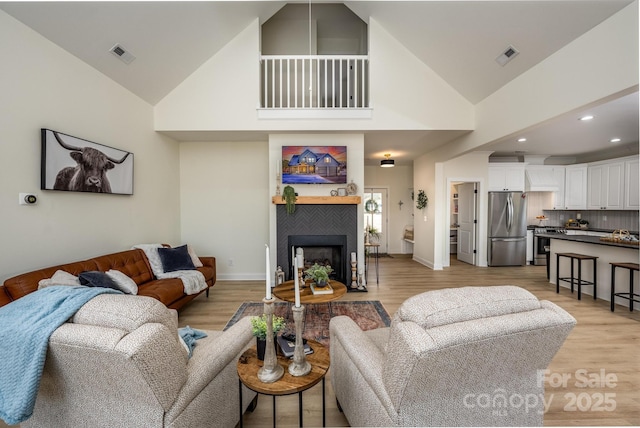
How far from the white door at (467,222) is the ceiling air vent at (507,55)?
11.3 feet

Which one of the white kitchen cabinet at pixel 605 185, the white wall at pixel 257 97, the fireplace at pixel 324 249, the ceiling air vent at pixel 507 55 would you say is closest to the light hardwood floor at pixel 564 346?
the fireplace at pixel 324 249

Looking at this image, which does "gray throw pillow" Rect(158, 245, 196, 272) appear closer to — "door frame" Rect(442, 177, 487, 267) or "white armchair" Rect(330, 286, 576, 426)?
"white armchair" Rect(330, 286, 576, 426)

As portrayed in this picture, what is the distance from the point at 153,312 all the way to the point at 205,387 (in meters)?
0.48

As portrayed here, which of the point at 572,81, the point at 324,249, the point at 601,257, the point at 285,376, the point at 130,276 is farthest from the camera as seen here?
the point at 324,249

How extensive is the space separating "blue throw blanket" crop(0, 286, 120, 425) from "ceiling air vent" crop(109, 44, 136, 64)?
10.5ft

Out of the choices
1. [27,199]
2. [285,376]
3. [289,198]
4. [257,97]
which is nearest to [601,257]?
[289,198]

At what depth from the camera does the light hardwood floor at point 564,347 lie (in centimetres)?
184

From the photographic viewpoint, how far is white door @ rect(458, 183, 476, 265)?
6492mm

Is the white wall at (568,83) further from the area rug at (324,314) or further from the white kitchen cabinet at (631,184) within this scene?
the white kitchen cabinet at (631,184)

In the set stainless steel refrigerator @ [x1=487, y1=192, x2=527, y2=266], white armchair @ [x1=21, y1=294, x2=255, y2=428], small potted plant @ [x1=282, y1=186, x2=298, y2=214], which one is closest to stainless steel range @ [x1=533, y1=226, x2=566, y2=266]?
stainless steel refrigerator @ [x1=487, y1=192, x2=527, y2=266]

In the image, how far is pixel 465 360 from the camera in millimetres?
1079

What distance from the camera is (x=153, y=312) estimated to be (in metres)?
1.17

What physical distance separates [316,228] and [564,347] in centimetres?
323

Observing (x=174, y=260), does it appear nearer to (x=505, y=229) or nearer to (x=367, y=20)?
(x=367, y=20)
